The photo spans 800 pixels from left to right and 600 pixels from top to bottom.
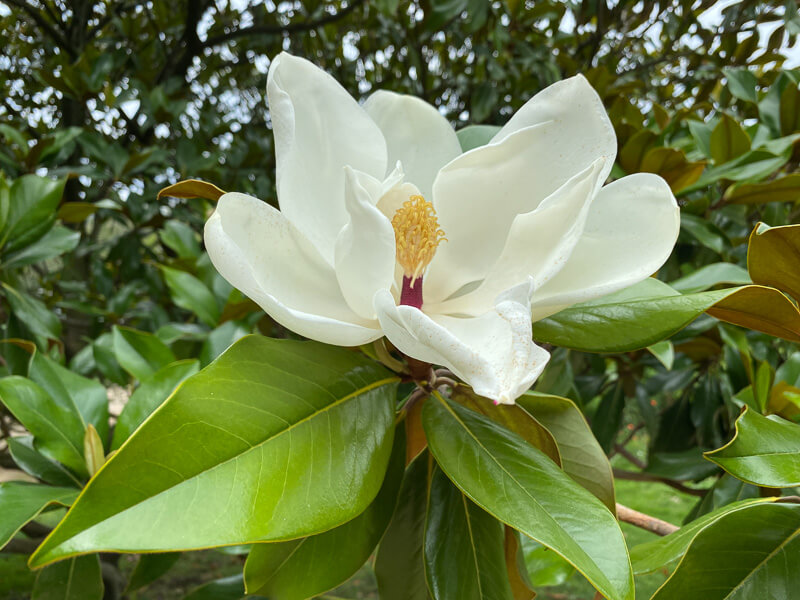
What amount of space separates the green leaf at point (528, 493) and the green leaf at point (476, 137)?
320 mm

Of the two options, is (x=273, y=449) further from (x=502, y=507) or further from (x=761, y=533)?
(x=761, y=533)

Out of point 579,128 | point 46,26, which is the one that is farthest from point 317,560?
point 46,26

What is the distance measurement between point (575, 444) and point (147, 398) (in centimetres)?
47

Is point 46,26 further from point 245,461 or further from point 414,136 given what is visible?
point 245,461

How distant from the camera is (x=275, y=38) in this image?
2.55 m

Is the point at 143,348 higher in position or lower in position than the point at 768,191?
higher

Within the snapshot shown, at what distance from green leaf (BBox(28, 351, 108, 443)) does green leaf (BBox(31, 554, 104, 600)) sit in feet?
0.50

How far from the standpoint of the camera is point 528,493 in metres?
0.42

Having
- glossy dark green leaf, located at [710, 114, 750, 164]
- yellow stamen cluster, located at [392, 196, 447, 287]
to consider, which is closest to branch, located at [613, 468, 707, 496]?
glossy dark green leaf, located at [710, 114, 750, 164]

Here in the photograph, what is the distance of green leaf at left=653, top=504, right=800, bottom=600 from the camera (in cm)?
49

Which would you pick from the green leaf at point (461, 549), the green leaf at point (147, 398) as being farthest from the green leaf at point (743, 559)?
the green leaf at point (147, 398)

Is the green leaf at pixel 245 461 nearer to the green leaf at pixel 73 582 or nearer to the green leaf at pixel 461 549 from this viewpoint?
the green leaf at pixel 461 549

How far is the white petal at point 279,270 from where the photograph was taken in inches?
16.3

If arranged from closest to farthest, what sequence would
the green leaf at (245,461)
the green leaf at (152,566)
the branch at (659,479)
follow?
the green leaf at (245,461), the green leaf at (152,566), the branch at (659,479)
